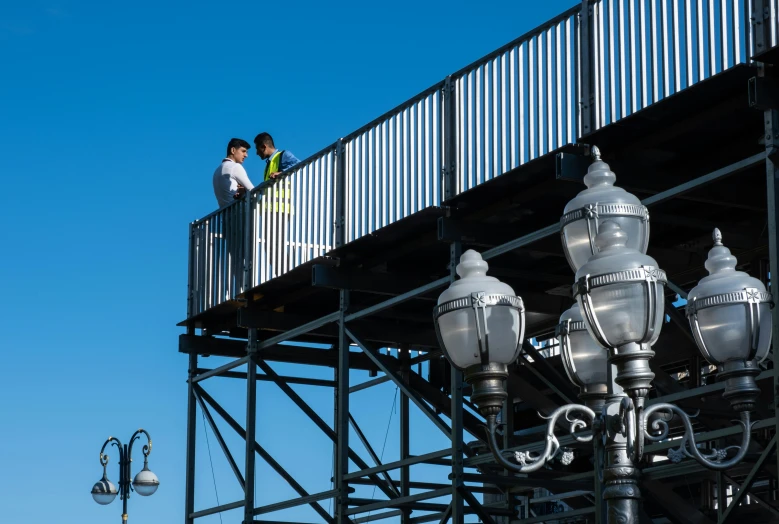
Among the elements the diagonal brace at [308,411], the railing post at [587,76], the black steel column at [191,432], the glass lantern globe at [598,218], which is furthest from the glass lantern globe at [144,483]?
the glass lantern globe at [598,218]

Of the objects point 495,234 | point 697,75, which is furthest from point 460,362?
point 495,234

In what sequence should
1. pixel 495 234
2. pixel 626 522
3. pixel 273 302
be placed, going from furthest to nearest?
pixel 273 302
pixel 495 234
pixel 626 522

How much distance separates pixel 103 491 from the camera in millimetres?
28047

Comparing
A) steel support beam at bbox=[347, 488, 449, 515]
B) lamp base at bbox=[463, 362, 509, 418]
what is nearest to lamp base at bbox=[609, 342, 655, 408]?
lamp base at bbox=[463, 362, 509, 418]

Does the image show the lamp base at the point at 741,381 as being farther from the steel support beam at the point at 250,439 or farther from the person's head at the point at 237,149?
the person's head at the point at 237,149

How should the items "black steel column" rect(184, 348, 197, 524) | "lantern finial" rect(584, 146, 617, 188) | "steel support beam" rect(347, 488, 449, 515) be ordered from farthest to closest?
"black steel column" rect(184, 348, 197, 524) < "steel support beam" rect(347, 488, 449, 515) < "lantern finial" rect(584, 146, 617, 188)

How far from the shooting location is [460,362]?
741 centimetres

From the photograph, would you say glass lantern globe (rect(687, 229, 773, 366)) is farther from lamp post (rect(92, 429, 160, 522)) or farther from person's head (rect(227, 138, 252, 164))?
lamp post (rect(92, 429, 160, 522))

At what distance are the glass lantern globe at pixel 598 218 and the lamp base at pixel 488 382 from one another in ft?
2.36

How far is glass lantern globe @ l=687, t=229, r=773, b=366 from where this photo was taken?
7.30m

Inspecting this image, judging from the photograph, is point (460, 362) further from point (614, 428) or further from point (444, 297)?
point (614, 428)

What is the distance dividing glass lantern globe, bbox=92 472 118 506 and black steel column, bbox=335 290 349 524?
1175cm

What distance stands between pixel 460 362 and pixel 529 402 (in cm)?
1112

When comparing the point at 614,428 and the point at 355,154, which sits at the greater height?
the point at 355,154
